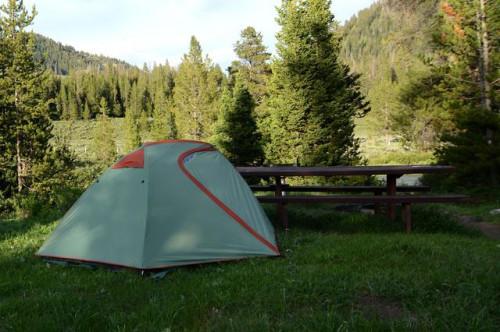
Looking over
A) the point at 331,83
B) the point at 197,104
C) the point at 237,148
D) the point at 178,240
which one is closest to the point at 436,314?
the point at 178,240

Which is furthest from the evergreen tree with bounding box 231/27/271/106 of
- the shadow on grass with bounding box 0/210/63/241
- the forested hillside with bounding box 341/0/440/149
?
the shadow on grass with bounding box 0/210/63/241

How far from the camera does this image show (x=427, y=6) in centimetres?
1858

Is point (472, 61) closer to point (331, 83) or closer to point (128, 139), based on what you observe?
point (331, 83)

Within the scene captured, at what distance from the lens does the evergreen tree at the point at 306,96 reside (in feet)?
51.0

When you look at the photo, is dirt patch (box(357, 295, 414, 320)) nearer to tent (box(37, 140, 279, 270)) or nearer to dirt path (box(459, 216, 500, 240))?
tent (box(37, 140, 279, 270))

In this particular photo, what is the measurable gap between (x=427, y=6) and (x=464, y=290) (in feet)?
60.7

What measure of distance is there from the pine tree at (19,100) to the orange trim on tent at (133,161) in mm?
19227

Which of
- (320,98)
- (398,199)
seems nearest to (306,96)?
(320,98)

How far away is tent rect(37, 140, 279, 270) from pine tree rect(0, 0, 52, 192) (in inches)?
760

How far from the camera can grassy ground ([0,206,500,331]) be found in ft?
10.3

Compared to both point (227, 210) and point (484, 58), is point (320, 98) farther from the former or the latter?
point (227, 210)

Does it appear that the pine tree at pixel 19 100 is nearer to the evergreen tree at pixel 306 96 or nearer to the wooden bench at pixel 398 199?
the evergreen tree at pixel 306 96

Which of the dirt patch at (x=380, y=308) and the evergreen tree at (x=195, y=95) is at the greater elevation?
the evergreen tree at (x=195, y=95)

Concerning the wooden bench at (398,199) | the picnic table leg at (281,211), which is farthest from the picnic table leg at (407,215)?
the picnic table leg at (281,211)
